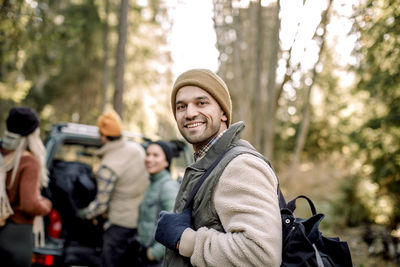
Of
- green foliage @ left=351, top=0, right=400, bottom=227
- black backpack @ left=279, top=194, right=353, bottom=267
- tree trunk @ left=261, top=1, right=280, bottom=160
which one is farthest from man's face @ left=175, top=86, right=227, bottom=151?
tree trunk @ left=261, top=1, right=280, bottom=160

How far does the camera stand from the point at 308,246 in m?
1.49

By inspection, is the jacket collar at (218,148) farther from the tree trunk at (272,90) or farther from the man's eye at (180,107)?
the tree trunk at (272,90)

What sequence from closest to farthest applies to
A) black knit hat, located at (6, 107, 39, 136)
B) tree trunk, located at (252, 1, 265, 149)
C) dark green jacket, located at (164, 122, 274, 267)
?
dark green jacket, located at (164, 122, 274, 267) < black knit hat, located at (6, 107, 39, 136) < tree trunk, located at (252, 1, 265, 149)

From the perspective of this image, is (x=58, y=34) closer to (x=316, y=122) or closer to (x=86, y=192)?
(x=86, y=192)

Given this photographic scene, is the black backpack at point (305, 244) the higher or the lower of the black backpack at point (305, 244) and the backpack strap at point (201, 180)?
the lower

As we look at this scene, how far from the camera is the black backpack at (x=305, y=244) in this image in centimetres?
149

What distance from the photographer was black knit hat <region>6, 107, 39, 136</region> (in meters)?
3.05

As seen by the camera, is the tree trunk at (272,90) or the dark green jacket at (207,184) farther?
the tree trunk at (272,90)

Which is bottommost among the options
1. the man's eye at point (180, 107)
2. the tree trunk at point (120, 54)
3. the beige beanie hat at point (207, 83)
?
the man's eye at point (180, 107)

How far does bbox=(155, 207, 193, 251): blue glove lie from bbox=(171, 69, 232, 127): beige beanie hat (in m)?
0.63

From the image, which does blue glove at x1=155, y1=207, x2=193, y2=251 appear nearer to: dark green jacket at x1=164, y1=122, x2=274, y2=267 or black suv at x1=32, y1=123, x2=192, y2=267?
dark green jacket at x1=164, y1=122, x2=274, y2=267

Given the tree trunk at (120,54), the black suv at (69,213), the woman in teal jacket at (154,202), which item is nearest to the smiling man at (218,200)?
the woman in teal jacket at (154,202)

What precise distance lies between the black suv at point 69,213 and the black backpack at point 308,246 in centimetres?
263

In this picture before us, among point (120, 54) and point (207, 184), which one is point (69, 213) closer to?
point (207, 184)
